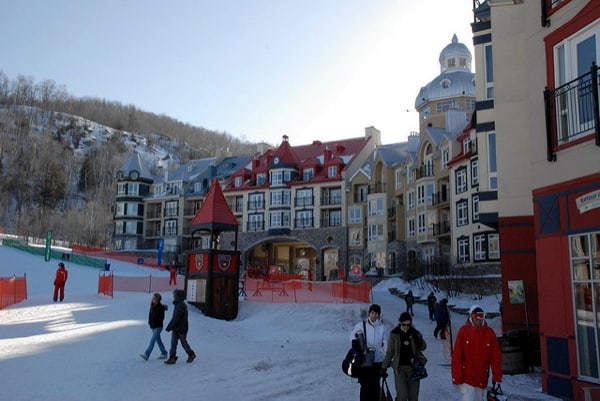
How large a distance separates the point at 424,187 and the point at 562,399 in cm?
3788

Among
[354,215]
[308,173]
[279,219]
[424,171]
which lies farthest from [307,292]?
[308,173]

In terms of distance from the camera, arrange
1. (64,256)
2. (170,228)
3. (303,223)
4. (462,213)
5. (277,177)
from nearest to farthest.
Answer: (462,213)
(64,256)
(303,223)
(277,177)
(170,228)

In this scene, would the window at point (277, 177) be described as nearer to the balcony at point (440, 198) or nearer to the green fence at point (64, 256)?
the balcony at point (440, 198)

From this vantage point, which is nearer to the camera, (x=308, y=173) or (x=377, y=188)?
(x=377, y=188)

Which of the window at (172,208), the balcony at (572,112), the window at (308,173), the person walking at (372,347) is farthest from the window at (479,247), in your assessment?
the window at (172,208)

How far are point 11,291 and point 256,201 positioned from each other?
42270mm

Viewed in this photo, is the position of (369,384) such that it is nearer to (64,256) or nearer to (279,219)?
(64,256)

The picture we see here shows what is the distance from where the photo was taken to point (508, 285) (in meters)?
15.9

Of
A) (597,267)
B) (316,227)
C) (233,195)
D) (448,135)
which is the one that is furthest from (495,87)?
(233,195)

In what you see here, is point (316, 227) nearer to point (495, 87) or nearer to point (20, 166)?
point (495, 87)

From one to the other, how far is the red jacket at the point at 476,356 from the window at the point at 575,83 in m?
4.47

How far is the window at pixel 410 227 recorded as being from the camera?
→ 49244 millimetres

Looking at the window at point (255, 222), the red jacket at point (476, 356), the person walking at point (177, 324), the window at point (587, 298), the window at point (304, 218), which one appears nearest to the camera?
the red jacket at point (476, 356)

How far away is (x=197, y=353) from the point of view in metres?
14.9
